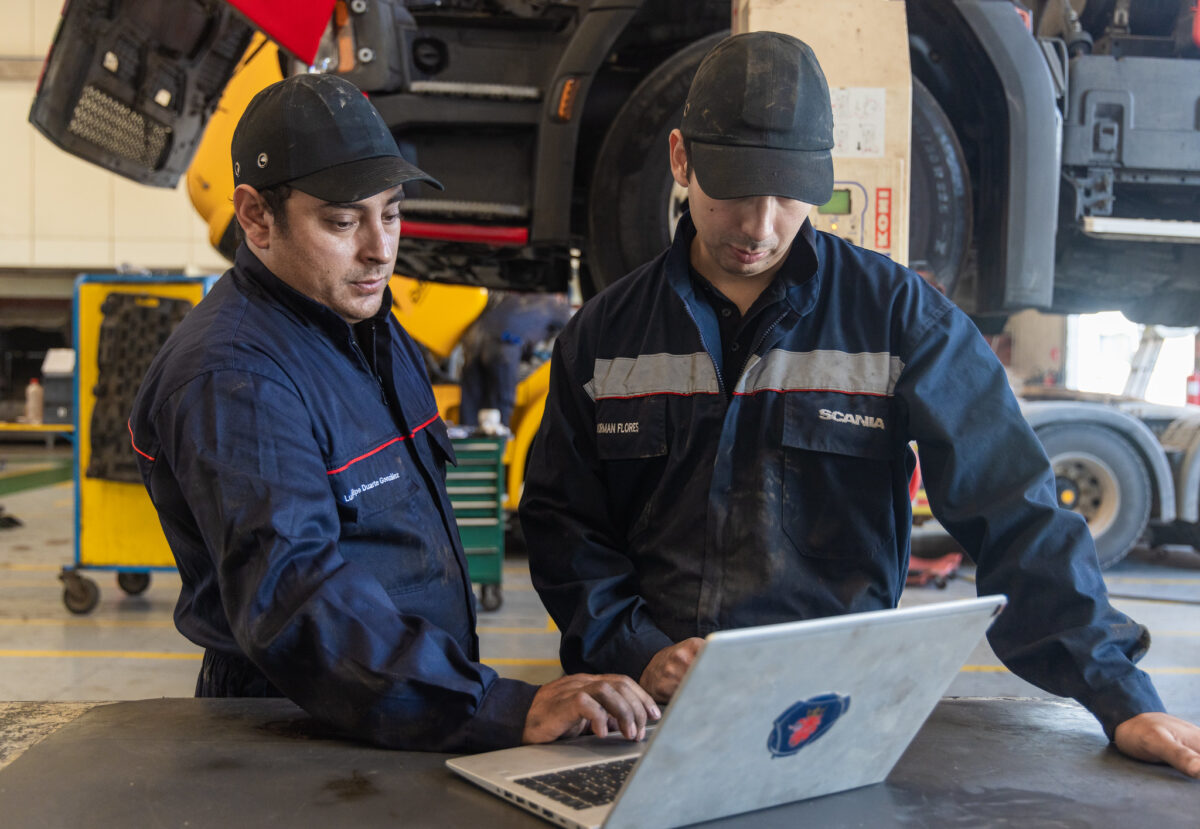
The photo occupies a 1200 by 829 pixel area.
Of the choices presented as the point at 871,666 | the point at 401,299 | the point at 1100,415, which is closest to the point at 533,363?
the point at 401,299

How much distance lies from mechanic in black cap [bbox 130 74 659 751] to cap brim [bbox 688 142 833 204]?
0.41 metres

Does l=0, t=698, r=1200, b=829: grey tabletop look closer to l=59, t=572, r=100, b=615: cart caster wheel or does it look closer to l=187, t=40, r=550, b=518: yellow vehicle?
l=187, t=40, r=550, b=518: yellow vehicle

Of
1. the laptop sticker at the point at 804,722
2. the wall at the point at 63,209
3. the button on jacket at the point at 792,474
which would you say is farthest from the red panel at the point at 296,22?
the wall at the point at 63,209

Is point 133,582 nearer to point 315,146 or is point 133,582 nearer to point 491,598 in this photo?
point 491,598

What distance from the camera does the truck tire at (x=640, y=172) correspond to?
→ 2.90 m

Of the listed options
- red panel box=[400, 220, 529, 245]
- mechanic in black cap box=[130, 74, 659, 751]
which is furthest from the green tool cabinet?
mechanic in black cap box=[130, 74, 659, 751]

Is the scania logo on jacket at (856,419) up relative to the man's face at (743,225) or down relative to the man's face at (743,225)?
down

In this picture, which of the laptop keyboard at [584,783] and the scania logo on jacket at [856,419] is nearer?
the laptop keyboard at [584,783]

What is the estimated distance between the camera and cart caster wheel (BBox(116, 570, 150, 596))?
4.88m

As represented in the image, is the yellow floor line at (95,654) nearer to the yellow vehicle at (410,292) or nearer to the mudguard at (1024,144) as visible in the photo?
the yellow vehicle at (410,292)

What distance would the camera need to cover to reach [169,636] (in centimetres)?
425

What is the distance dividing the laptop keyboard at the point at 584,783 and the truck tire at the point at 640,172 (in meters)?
1.95

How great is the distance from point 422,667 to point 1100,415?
460 cm

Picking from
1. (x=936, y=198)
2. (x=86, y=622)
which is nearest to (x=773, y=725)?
(x=936, y=198)
